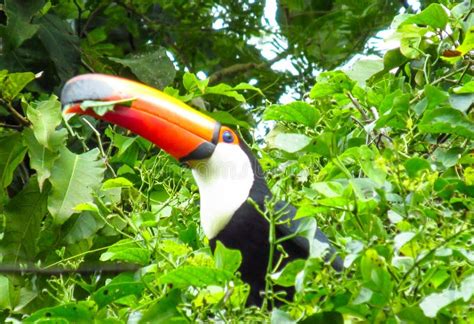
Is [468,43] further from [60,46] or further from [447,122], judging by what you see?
[60,46]

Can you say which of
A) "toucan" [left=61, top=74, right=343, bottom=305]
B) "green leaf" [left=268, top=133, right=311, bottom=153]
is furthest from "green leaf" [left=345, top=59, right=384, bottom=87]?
"green leaf" [left=268, top=133, right=311, bottom=153]

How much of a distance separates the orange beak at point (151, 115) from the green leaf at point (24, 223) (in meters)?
0.36

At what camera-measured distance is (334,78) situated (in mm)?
3025

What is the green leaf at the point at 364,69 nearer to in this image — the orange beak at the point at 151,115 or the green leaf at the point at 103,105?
the orange beak at the point at 151,115

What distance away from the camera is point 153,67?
417 centimetres

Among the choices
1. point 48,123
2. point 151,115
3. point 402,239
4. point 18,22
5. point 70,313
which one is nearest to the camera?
point 402,239

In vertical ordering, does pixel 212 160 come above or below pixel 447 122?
below

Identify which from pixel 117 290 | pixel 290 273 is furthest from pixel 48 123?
pixel 290 273

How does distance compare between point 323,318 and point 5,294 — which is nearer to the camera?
point 323,318

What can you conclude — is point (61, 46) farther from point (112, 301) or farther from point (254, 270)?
point (112, 301)

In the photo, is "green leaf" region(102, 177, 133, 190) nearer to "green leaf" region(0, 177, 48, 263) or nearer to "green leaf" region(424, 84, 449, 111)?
"green leaf" region(0, 177, 48, 263)

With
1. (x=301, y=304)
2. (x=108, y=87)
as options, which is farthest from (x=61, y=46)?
(x=301, y=304)

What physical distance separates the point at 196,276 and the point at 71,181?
111cm

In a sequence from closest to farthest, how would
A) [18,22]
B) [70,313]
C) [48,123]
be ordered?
[70,313] < [48,123] < [18,22]
